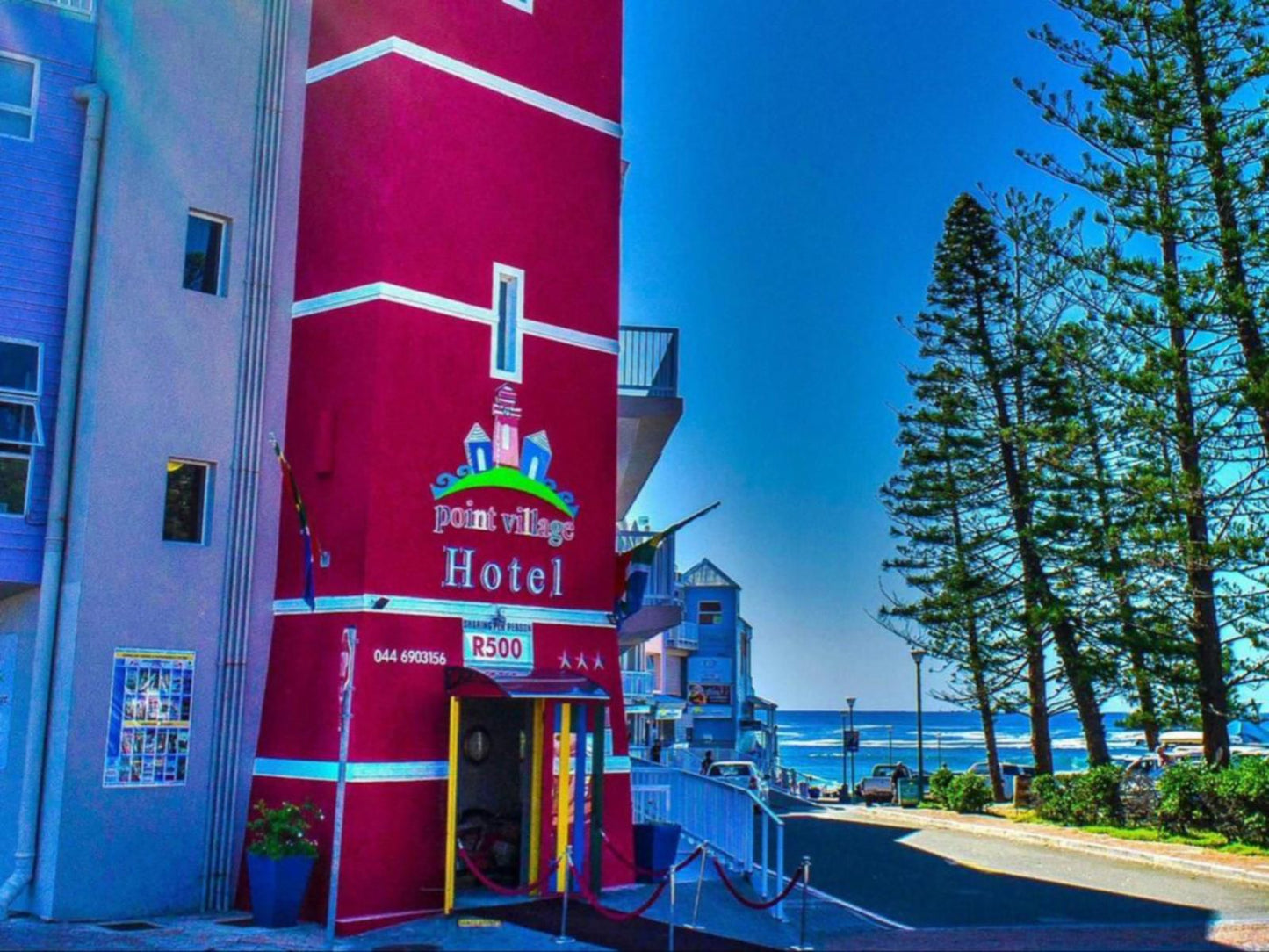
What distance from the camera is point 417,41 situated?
17.2 metres

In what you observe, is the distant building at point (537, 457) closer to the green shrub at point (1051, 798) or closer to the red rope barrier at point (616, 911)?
the red rope barrier at point (616, 911)

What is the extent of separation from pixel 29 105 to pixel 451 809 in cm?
938

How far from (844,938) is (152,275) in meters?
10.7

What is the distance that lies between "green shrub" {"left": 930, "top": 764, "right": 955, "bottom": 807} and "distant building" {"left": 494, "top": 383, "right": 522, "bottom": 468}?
78.6 ft

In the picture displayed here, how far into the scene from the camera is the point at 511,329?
17797 mm

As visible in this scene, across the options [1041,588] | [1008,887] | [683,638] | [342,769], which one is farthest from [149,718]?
[683,638]

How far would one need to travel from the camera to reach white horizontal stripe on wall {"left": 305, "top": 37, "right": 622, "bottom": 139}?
17.1 meters

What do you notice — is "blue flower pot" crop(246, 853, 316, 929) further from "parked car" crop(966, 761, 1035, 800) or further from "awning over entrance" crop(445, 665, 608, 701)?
"parked car" crop(966, 761, 1035, 800)

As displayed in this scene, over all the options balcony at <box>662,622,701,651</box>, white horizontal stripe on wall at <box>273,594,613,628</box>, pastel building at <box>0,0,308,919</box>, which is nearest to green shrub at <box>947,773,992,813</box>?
balcony at <box>662,622,701,651</box>

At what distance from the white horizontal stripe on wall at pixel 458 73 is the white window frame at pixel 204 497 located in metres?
5.17

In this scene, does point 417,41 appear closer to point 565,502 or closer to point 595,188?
point 595,188

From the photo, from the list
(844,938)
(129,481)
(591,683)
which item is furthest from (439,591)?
(844,938)

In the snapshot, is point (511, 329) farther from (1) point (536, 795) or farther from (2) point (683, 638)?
(2) point (683, 638)

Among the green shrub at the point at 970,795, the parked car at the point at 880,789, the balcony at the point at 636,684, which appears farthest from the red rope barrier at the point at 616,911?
the parked car at the point at 880,789
